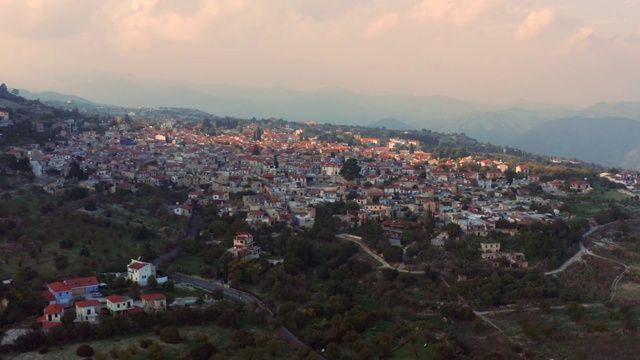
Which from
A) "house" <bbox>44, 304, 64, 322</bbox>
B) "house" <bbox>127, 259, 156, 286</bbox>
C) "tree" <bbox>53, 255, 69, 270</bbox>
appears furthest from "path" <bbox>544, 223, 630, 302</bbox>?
"tree" <bbox>53, 255, 69, 270</bbox>

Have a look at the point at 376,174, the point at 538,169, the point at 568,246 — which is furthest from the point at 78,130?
the point at 568,246

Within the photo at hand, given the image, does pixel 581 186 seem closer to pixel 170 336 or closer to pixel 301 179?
pixel 301 179

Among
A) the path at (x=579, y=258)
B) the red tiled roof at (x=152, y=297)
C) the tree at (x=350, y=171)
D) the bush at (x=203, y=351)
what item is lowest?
the bush at (x=203, y=351)

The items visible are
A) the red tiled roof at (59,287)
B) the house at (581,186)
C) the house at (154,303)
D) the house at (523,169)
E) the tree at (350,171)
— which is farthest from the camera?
the house at (523,169)

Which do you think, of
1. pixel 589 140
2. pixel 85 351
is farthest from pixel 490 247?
pixel 589 140

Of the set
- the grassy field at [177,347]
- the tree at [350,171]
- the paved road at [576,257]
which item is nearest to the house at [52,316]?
the grassy field at [177,347]

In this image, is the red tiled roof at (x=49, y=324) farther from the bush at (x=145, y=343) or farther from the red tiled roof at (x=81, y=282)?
the bush at (x=145, y=343)
